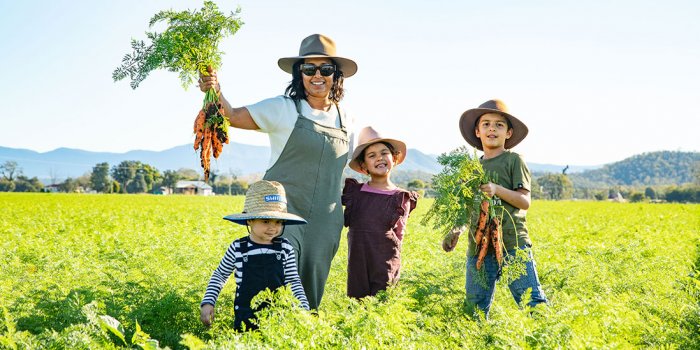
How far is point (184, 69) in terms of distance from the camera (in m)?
4.02

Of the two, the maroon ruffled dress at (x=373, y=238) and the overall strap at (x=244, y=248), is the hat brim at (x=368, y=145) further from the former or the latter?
the overall strap at (x=244, y=248)

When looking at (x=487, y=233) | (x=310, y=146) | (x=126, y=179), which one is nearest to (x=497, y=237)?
(x=487, y=233)

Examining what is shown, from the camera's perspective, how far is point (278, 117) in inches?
170

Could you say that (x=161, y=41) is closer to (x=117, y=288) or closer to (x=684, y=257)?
(x=117, y=288)

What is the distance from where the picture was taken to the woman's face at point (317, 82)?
4543 mm

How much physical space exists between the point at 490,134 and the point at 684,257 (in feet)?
21.1

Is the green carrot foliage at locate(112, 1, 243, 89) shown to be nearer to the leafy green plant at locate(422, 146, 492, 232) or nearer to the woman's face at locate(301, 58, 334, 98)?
the woman's face at locate(301, 58, 334, 98)

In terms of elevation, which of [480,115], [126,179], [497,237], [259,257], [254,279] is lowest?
[254,279]

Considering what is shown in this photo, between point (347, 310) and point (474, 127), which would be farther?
point (474, 127)

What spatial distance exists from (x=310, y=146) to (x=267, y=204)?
58 centimetres

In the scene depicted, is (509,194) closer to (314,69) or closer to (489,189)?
(489,189)

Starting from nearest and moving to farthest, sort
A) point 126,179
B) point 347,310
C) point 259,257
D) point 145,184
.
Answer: point 347,310 < point 259,257 < point 126,179 < point 145,184

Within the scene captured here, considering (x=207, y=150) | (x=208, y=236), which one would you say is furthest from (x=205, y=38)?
(x=208, y=236)

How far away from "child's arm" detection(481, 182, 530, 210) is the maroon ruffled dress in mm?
730
